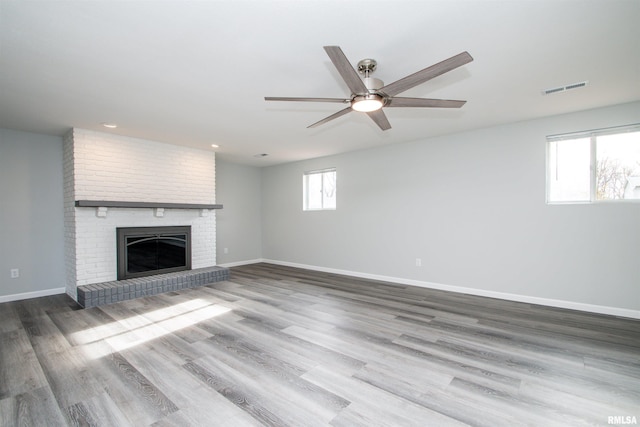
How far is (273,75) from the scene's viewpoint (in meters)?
2.65

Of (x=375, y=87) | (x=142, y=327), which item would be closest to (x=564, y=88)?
(x=375, y=87)

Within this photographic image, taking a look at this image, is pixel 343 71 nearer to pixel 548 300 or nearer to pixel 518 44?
pixel 518 44

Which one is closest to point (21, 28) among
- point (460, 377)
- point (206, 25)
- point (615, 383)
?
point (206, 25)

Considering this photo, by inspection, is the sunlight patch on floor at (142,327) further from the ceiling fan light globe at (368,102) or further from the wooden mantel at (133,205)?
the ceiling fan light globe at (368,102)

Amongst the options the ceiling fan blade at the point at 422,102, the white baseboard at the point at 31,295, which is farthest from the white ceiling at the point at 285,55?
the white baseboard at the point at 31,295

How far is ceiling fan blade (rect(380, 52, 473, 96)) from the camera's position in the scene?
5.60 ft

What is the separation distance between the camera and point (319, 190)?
21.6ft

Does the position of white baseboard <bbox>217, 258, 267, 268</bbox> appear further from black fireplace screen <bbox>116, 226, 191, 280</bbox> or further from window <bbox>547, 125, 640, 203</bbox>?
window <bbox>547, 125, 640, 203</bbox>

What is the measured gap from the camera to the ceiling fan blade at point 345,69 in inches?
65.7

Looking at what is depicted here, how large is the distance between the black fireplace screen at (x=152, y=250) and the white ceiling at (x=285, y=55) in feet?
5.89

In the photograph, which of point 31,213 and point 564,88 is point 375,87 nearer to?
point 564,88

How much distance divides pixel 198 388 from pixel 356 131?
12.2 ft

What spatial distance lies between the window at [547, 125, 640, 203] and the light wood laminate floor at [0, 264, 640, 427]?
4.89ft

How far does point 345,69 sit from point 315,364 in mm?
2212
